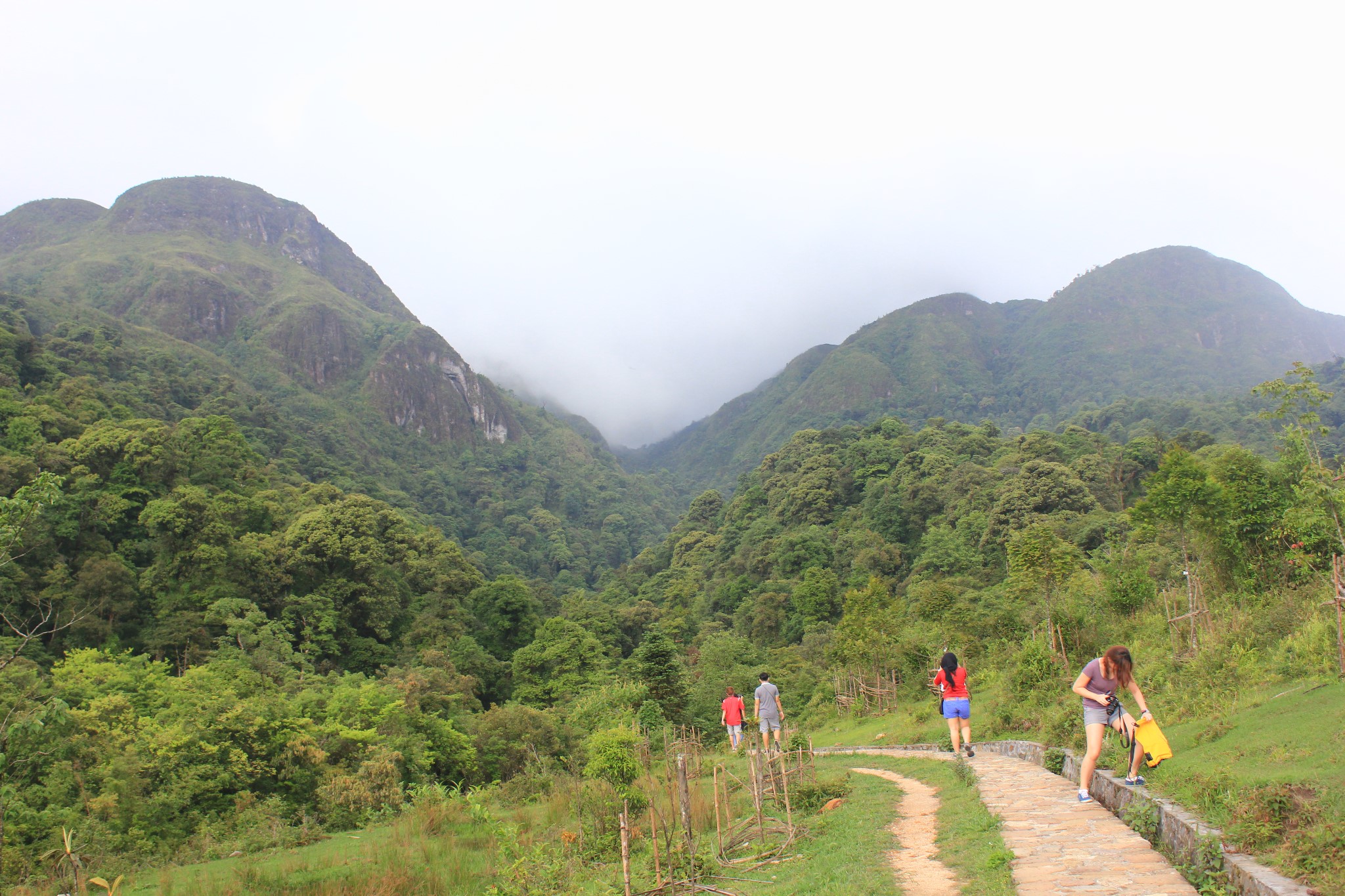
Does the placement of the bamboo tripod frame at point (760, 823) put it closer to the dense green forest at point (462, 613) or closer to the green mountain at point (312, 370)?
the dense green forest at point (462, 613)

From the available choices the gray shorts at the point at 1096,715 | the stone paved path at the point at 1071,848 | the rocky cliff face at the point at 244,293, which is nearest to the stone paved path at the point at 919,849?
the stone paved path at the point at 1071,848

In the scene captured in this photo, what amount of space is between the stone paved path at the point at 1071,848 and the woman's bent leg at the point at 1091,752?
23 centimetres

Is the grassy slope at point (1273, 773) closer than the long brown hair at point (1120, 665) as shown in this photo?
Yes

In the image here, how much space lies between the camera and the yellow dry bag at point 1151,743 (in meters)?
6.28

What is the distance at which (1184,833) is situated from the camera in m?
5.13

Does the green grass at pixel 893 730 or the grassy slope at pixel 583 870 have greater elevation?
the grassy slope at pixel 583 870

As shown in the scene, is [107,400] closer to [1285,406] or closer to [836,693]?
[836,693]

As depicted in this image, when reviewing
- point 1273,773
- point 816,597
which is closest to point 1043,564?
point 1273,773

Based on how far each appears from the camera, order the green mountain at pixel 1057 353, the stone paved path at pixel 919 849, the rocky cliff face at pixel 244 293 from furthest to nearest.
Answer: the green mountain at pixel 1057 353 < the rocky cliff face at pixel 244 293 < the stone paved path at pixel 919 849

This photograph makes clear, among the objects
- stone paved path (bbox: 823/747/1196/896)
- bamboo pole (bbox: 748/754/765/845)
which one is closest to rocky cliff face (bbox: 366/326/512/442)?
bamboo pole (bbox: 748/754/765/845)

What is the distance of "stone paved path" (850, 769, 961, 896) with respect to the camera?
5598 millimetres

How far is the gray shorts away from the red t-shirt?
3480mm

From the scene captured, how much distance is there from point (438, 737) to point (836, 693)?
1488 cm

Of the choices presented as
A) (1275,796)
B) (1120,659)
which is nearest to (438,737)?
(1120,659)
